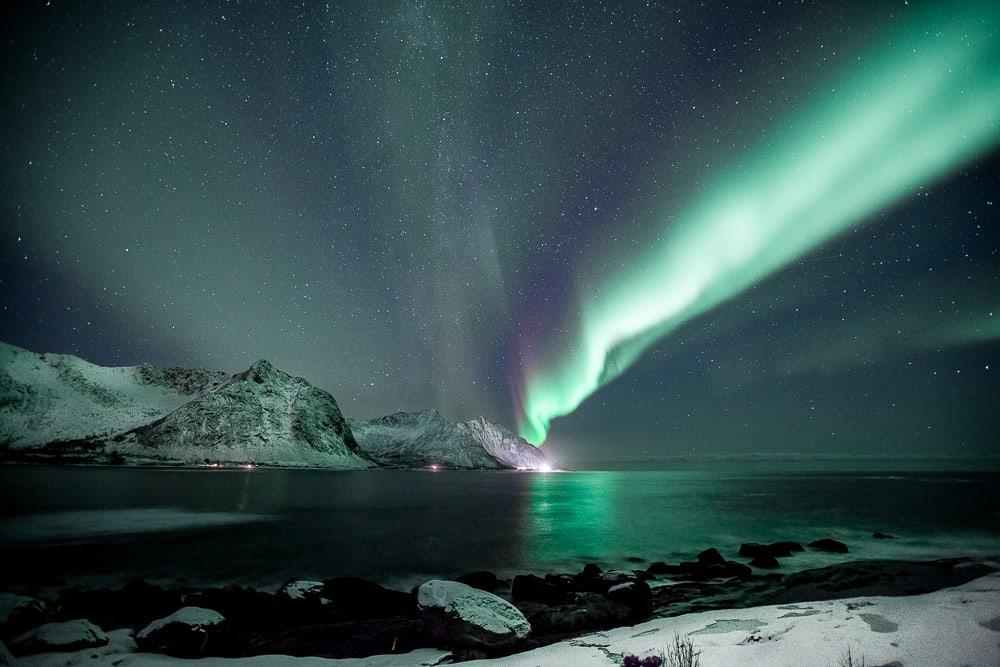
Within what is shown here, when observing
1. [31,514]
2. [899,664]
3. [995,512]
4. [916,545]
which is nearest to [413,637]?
[899,664]

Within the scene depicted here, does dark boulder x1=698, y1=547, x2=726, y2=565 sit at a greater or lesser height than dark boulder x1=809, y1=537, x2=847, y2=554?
greater

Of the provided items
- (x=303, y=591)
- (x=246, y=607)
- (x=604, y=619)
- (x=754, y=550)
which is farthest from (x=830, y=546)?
(x=246, y=607)

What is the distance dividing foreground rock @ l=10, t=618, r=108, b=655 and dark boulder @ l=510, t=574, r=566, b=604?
35.3 ft

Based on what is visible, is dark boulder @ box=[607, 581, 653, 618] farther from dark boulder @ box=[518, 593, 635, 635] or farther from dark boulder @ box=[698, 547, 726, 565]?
dark boulder @ box=[698, 547, 726, 565]

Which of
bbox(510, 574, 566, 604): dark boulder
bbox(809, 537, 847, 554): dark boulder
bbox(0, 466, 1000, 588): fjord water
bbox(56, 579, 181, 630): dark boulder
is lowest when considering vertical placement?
bbox(0, 466, 1000, 588): fjord water

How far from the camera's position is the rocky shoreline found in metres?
10.4

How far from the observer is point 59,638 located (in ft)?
32.9

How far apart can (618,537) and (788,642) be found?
99.7 feet

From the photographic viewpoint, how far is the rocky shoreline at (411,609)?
10.4 m

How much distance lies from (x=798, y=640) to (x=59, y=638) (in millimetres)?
14125

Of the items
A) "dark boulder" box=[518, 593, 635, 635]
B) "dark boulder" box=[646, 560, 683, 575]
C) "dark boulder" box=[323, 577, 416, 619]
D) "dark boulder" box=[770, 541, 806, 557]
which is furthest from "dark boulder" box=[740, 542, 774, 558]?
"dark boulder" box=[323, 577, 416, 619]

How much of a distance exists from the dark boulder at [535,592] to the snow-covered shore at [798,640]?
5337 millimetres

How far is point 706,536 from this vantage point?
A: 3481 cm

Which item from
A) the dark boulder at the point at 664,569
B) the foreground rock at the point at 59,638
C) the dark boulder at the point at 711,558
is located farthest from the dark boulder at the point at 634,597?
the foreground rock at the point at 59,638
